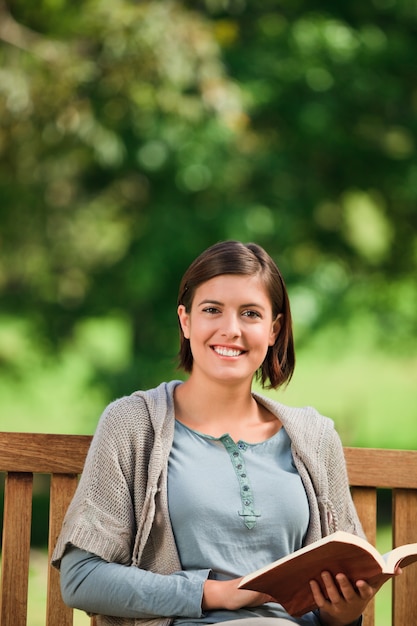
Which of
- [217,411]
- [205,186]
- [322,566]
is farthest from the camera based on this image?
[205,186]

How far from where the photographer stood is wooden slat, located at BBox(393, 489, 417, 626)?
93.0 inches

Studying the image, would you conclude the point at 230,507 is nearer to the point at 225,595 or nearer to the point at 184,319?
the point at 225,595

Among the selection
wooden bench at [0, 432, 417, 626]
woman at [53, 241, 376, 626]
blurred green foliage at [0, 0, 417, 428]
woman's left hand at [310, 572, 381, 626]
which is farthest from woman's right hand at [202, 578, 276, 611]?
blurred green foliage at [0, 0, 417, 428]

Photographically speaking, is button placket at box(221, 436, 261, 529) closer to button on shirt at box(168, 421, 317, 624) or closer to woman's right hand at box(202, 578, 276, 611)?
button on shirt at box(168, 421, 317, 624)

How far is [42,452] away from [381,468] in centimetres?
78

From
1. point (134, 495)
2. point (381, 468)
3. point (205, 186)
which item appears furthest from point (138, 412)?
point (205, 186)

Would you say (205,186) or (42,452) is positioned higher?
(205,186)

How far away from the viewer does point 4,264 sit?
7211 mm

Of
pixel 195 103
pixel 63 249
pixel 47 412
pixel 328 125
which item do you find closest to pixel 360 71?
pixel 328 125

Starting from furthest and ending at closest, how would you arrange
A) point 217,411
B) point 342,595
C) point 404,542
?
point 404,542 < point 217,411 < point 342,595

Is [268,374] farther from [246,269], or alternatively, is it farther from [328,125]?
[328,125]

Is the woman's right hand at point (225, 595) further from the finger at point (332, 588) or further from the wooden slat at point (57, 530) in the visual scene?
the wooden slat at point (57, 530)

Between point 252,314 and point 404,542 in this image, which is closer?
point 252,314

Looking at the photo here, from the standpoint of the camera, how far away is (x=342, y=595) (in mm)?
1950
